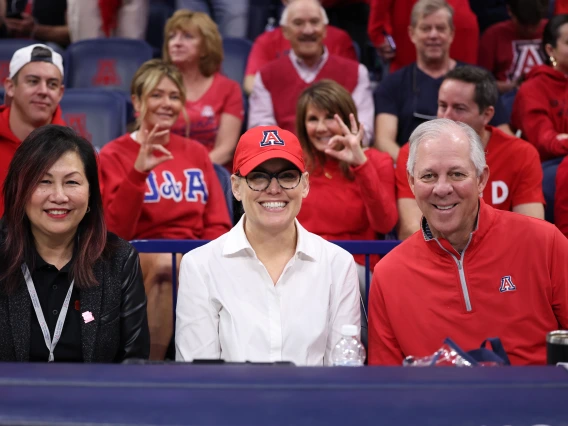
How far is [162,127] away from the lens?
4.58 meters

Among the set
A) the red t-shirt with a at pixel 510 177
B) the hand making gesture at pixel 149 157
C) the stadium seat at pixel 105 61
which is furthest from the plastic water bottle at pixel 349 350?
the stadium seat at pixel 105 61

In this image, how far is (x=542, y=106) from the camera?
5172 millimetres

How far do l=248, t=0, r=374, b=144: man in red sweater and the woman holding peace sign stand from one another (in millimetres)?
1125

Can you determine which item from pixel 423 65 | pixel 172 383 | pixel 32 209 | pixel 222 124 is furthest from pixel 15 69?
pixel 172 383

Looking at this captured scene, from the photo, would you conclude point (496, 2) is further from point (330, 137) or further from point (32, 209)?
point (32, 209)

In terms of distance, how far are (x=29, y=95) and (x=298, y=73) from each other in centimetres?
187

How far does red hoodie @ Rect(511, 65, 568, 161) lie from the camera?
16.8 feet

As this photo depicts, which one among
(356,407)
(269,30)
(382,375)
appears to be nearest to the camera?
(356,407)

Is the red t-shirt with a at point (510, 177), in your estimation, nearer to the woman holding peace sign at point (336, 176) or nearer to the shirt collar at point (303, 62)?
the woman holding peace sign at point (336, 176)

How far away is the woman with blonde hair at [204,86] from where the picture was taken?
17.8 ft

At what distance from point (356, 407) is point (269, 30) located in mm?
5303

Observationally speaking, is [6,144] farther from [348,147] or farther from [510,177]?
[510,177]

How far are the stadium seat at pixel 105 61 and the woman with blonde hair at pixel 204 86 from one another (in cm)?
70

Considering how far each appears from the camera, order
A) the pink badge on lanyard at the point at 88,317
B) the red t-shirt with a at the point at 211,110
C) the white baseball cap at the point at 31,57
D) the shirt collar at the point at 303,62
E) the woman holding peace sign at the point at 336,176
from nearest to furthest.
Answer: the pink badge on lanyard at the point at 88,317 < the woman holding peace sign at the point at 336,176 < the white baseball cap at the point at 31,57 < the red t-shirt with a at the point at 211,110 < the shirt collar at the point at 303,62
